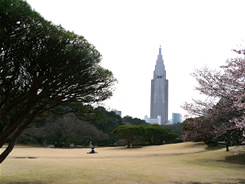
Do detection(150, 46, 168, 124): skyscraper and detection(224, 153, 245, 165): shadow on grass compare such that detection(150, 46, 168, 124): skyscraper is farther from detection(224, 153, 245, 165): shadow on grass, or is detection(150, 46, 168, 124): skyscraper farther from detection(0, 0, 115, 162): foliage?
detection(0, 0, 115, 162): foliage

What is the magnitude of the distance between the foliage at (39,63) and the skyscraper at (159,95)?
159 m

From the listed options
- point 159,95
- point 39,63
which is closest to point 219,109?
point 39,63

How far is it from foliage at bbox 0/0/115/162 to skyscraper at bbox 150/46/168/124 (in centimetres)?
15885

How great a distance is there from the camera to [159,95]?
579ft

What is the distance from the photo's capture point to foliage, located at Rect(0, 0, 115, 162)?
7.32 meters

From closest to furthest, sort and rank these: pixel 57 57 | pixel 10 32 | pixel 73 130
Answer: pixel 10 32 < pixel 57 57 < pixel 73 130

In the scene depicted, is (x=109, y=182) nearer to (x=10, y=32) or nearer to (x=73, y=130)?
(x=10, y=32)

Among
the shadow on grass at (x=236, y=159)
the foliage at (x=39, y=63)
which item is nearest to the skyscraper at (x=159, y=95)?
the shadow on grass at (x=236, y=159)

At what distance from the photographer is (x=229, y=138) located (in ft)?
46.9

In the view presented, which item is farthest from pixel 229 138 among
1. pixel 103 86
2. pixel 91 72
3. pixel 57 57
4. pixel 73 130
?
pixel 73 130

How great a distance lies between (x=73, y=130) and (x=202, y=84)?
115 feet

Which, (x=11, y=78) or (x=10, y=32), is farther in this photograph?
(x=11, y=78)

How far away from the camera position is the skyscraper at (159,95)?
16850cm

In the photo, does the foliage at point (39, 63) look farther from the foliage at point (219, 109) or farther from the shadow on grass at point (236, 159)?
the shadow on grass at point (236, 159)
